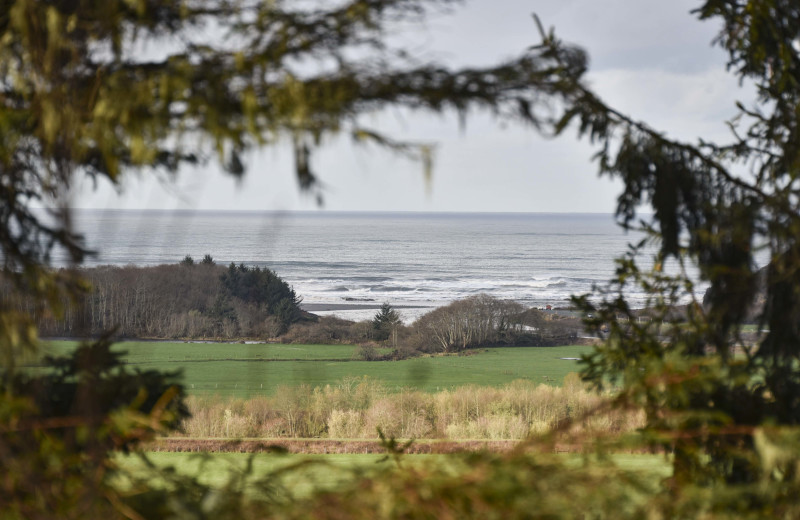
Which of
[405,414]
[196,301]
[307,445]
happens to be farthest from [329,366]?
[307,445]

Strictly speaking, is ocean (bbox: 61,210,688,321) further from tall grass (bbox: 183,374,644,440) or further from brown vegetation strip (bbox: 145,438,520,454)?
brown vegetation strip (bbox: 145,438,520,454)

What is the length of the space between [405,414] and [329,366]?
20.7ft

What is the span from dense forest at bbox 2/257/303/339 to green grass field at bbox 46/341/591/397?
59 cm

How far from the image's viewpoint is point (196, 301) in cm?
1659

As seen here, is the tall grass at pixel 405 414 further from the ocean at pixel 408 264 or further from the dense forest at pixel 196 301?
the ocean at pixel 408 264

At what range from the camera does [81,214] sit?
1.43 metres

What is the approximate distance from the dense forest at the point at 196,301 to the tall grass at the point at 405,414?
2.72 metres

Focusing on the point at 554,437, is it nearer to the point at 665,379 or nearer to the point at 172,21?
the point at 665,379

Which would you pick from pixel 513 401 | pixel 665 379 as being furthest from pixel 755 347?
pixel 513 401

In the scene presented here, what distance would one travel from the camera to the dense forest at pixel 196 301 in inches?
546

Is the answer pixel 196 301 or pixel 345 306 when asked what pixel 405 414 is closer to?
pixel 196 301

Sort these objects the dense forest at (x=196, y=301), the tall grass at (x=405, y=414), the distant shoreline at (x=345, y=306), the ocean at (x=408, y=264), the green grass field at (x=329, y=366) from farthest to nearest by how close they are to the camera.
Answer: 1. the ocean at (x=408, y=264)
2. the distant shoreline at (x=345, y=306)
3. the green grass field at (x=329, y=366)
4. the dense forest at (x=196, y=301)
5. the tall grass at (x=405, y=414)

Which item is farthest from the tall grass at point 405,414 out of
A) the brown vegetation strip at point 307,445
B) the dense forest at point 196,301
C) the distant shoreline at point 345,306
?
the distant shoreline at point 345,306

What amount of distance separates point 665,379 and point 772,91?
5.30 ft
